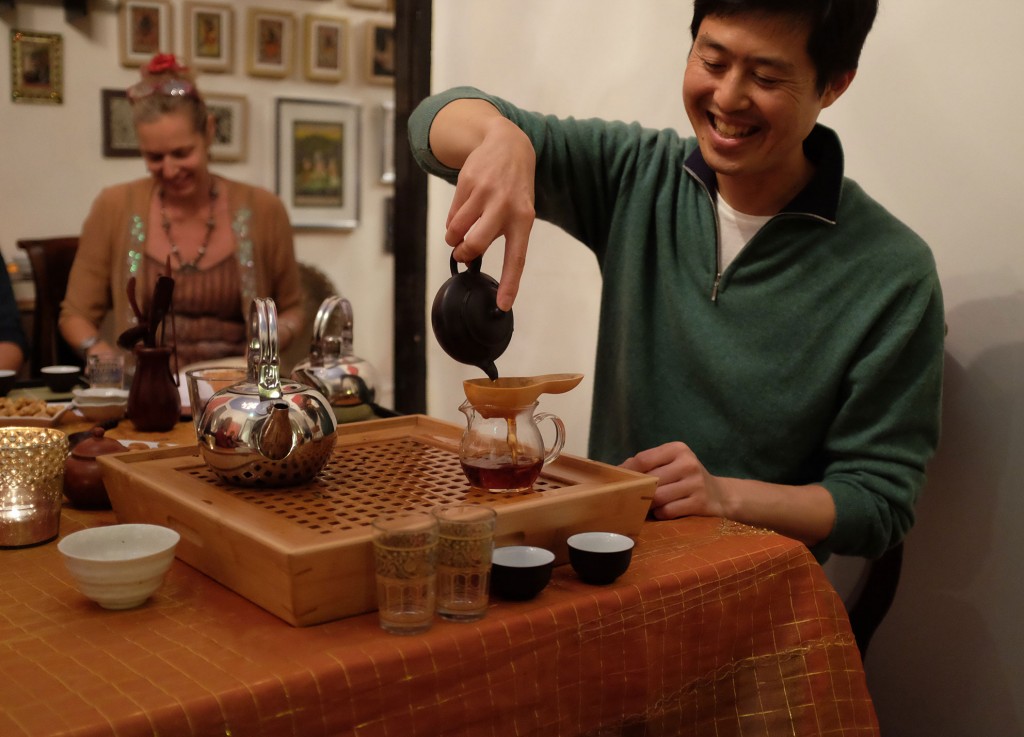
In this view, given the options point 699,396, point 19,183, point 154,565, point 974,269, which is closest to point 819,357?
point 699,396

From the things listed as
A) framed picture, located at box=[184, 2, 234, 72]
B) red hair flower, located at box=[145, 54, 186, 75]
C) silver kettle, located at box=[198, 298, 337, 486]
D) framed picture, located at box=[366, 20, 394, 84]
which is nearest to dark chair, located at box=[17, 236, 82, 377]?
red hair flower, located at box=[145, 54, 186, 75]

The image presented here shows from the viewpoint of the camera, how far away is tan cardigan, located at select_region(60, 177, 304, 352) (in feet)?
Result: 9.69

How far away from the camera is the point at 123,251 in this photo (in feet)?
9.70

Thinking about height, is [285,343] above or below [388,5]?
below

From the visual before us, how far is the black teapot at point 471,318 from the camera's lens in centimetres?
105

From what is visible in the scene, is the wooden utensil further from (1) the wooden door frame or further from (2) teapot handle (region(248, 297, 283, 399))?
(1) the wooden door frame

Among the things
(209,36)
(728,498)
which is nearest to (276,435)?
(728,498)

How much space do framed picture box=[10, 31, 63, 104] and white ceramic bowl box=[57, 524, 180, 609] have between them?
3.58 m

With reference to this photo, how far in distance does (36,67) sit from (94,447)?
3305mm

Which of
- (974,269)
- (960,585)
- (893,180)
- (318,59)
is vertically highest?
(318,59)

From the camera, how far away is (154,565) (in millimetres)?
869

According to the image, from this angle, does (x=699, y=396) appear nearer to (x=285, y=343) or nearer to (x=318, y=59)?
(x=285, y=343)

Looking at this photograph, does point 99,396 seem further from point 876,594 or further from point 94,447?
point 876,594

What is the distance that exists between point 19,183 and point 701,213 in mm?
3281
